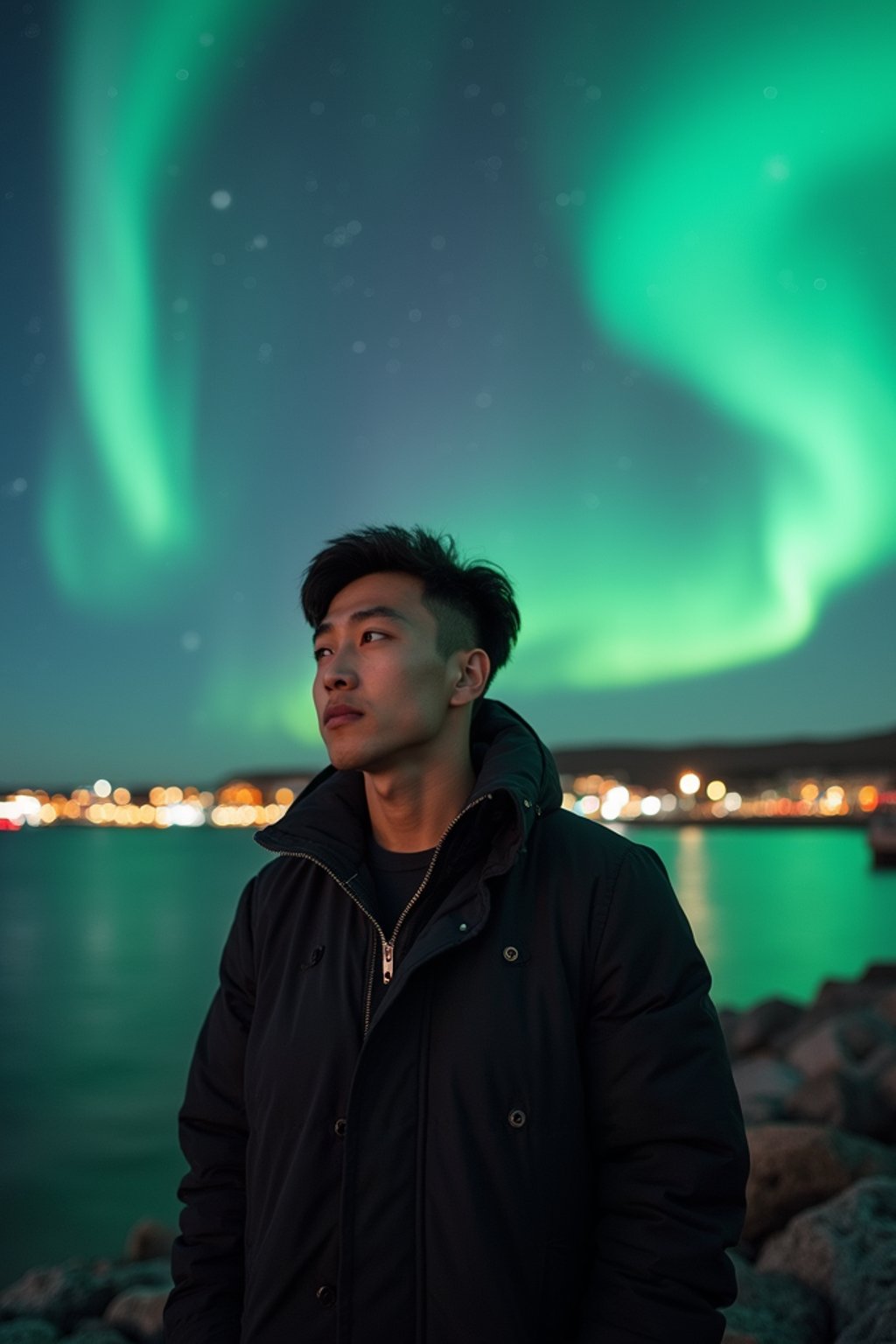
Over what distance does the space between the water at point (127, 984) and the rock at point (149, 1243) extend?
6.18 ft

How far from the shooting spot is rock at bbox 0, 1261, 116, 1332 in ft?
18.4

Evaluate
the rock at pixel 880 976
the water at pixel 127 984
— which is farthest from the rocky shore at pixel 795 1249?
the rock at pixel 880 976

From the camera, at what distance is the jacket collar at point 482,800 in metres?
2.72

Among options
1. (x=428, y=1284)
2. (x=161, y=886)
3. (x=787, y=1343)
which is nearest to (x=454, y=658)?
(x=428, y=1284)

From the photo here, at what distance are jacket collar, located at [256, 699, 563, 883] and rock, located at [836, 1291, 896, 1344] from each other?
2459mm

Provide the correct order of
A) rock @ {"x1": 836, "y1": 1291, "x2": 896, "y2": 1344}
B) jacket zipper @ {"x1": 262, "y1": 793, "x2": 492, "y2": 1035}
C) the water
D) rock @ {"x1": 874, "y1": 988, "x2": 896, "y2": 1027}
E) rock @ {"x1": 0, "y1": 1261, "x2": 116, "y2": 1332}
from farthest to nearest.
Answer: rock @ {"x1": 874, "y1": 988, "x2": 896, "y2": 1027} → the water → rock @ {"x1": 0, "y1": 1261, "x2": 116, "y2": 1332} → rock @ {"x1": 836, "y1": 1291, "x2": 896, "y2": 1344} → jacket zipper @ {"x1": 262, "y1": 793, "x2": 492, "y2": 1035}

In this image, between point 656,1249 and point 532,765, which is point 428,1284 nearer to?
point 656,1249

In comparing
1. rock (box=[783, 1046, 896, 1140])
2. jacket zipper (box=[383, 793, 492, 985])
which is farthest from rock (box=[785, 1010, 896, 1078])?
jacket zipper (box=[383, 793, 492, 985])

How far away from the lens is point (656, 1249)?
2377 mm

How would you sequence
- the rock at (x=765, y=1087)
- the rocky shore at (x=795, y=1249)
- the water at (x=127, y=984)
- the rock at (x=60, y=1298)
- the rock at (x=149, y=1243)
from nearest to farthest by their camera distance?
the rocky shore at (x=795, y=1249)
the rock at (x=60, y=1298)
the rock at (x=149, y=1243)
the rock at (x=765, y=1087)
the water at (x=127, y=984)

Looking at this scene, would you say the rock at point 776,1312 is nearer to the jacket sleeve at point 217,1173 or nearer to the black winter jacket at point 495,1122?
the black winter jacket at point 495,1122

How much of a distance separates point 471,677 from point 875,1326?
9.38ft

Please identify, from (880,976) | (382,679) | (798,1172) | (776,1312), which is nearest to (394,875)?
(382,679)

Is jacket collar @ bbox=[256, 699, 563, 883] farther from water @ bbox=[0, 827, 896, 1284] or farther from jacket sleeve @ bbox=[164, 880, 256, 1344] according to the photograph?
water @ bbox=[0, 827, 896, 1284]
